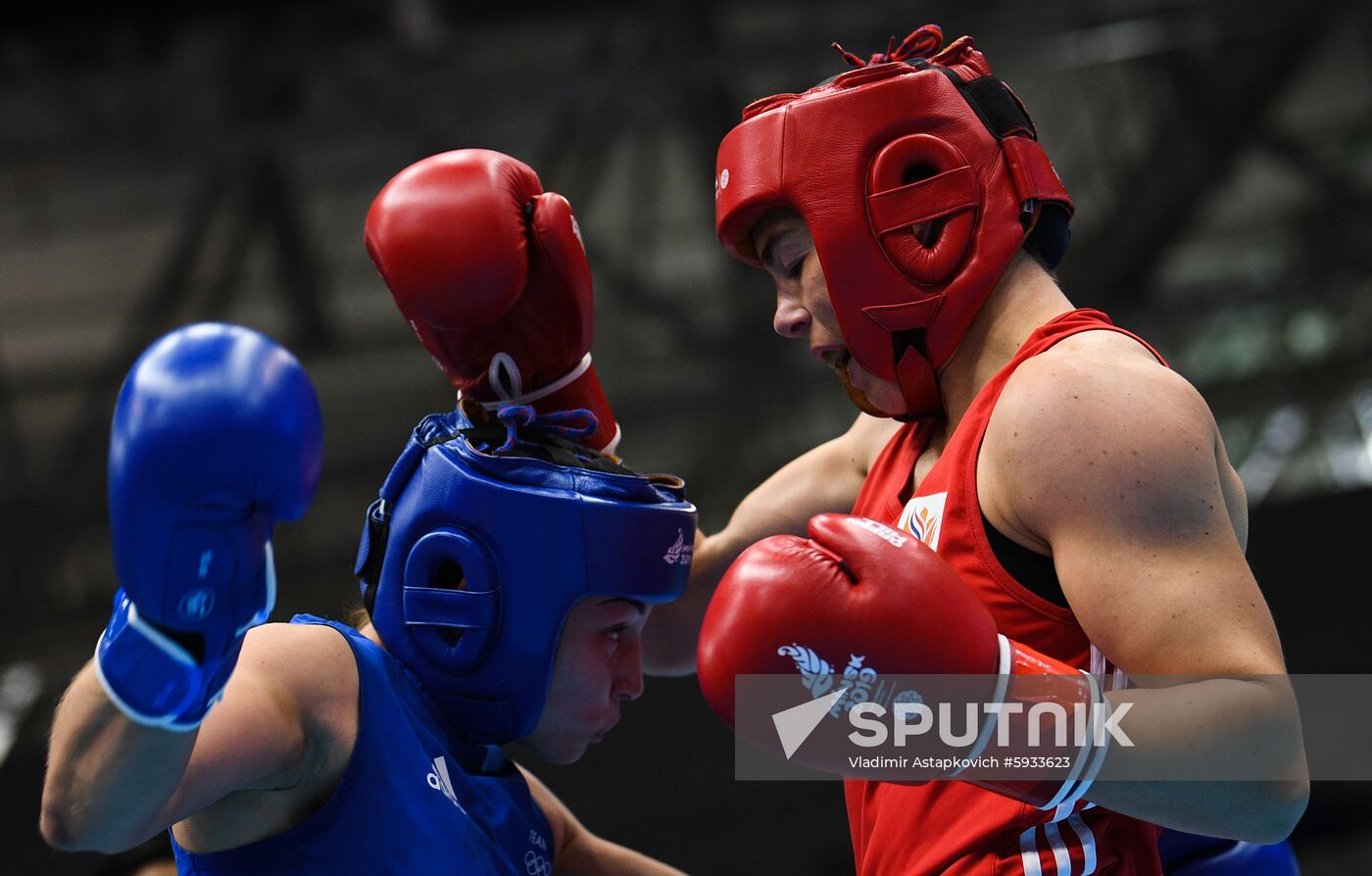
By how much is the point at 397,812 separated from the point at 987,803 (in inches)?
27.7

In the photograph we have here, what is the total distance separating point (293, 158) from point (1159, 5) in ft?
15.0

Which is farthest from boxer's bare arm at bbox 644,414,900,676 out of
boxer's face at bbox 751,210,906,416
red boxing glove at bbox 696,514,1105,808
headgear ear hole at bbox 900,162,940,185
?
red boxing glove at bbox 696,514,1105,808

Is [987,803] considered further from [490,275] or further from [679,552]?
[490,275]

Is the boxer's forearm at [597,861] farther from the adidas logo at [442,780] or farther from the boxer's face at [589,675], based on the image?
the adidas logo at [442,780]

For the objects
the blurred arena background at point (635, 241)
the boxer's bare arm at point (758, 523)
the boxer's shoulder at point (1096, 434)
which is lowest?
the blurred arena background at point (635, 241)

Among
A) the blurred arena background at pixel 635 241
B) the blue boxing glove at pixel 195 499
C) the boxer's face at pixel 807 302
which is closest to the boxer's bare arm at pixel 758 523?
the boxer's face at pixel 807 302

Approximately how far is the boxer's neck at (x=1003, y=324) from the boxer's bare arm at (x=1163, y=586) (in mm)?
222

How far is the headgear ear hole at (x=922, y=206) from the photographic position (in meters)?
1.68

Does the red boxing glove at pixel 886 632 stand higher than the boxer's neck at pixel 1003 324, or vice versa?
the boxer's neck at pixel 1003 324

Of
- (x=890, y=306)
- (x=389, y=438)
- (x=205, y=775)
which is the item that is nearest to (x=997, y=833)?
(x=890, y=306)

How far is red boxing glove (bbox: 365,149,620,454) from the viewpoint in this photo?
1.78m

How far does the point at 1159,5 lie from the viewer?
6.61m

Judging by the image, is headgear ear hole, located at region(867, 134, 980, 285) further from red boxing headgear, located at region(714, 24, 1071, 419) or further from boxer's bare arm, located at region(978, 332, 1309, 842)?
boxer's bare arm, located at region(978, 332, 1309, 842)

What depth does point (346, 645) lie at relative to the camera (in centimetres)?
167
